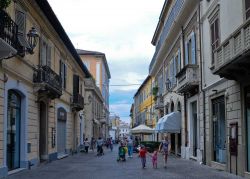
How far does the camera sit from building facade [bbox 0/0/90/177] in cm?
1688

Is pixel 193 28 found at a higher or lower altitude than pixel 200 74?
higher

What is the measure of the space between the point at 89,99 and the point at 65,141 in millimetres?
19944

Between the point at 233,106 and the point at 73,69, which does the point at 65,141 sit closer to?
the point at 73,69

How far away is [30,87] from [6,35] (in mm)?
6669

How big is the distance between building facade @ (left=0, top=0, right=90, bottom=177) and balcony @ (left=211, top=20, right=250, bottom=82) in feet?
23.0

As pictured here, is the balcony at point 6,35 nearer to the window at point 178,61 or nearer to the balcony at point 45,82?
the balcony at point 45,82

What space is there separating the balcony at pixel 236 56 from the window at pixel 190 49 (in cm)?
795

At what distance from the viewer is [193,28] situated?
25.9 metres

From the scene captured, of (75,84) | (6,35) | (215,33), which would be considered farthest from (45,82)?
(75,84)

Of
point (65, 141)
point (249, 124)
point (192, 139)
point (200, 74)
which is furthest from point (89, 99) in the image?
point (249, 124)

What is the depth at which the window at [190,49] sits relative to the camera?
25831mm

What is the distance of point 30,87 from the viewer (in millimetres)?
21516

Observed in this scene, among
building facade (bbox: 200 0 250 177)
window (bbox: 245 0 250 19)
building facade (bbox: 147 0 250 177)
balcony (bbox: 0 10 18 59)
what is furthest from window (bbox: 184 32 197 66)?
balcony (bbox: 0 10 18 59)

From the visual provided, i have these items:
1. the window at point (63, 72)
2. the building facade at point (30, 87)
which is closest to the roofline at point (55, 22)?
the building facade at point (30, 87)
